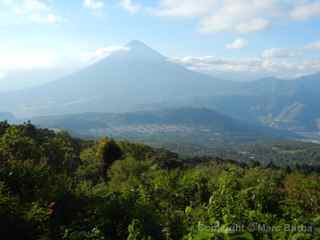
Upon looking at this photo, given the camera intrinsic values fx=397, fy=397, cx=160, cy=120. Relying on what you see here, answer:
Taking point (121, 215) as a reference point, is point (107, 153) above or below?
below

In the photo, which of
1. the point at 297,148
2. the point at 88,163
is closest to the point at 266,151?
the point at 297,148

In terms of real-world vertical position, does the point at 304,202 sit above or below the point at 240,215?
below

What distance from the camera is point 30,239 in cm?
607

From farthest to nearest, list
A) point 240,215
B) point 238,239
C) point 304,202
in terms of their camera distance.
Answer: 1. point 304,202
2. point 240,215
3. point 238,239

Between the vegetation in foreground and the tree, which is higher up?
the vegetation in foreground

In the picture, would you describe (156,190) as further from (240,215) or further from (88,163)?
(88,163)

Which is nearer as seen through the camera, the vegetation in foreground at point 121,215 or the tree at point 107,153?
the vegetation in foreground at point 121,215

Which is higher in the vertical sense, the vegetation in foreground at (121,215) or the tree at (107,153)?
the vegetation in foreground at (121,215)

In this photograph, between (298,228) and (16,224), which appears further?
(16,224)

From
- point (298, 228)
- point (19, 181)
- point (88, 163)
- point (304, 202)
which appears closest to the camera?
point (298, 228)

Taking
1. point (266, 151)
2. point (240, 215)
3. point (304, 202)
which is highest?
point (240, 215)

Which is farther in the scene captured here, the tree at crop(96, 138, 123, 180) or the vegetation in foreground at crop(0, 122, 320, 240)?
the tree at crop(96, 138, 123, 180)

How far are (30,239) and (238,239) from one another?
11.1 ft

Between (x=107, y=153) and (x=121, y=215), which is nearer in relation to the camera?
(x=121, y=215)
